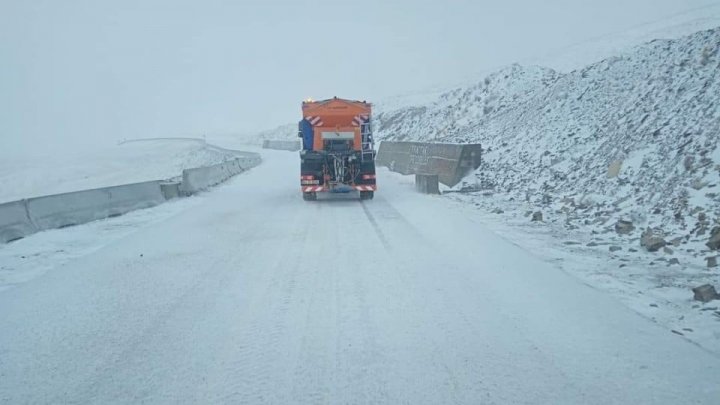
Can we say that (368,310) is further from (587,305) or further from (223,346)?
(587,305)

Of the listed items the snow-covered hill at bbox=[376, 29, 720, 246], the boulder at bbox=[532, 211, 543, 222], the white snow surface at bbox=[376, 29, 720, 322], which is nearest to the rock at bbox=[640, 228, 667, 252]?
the white snow surface at bbox=[376, 29, 720, 322]

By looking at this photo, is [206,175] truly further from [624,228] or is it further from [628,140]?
[624,228]

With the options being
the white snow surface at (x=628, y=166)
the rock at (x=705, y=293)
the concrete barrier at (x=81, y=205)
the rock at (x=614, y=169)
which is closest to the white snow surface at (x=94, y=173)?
the concrete barrier at (x=81, y=205)

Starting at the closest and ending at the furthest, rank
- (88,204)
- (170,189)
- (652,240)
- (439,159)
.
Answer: (652,240) → (88,204) → (170,189) → (439,159)

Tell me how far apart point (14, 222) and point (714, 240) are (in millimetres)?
12856

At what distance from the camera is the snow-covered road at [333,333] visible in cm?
445

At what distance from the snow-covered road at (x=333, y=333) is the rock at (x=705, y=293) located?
39.3 inches

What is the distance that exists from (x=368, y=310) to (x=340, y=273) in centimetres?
178

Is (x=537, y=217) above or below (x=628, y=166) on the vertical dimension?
below

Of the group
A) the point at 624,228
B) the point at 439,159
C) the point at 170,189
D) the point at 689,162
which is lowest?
the point at 624,228

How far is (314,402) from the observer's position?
4.22m

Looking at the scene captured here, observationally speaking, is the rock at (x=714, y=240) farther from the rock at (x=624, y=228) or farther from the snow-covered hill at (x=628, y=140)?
the rock at (x=624, y=228)

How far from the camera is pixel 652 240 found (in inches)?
360

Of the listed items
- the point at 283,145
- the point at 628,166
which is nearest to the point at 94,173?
the point at 283,145
